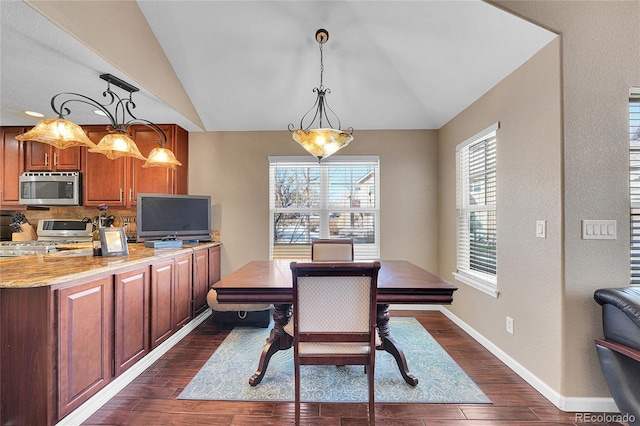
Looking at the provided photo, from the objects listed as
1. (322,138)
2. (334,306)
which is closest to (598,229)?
(334,306)

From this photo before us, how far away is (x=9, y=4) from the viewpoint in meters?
1.53

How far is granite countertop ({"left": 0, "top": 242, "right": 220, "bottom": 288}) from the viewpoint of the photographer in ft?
4.80

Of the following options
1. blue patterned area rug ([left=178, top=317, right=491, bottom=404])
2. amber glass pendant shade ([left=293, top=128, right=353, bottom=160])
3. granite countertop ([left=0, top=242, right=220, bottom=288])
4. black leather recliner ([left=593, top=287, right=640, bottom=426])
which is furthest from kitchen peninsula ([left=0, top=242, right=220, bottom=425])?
black leather recliner ([left=593, top=287, right=640, bottom=426])

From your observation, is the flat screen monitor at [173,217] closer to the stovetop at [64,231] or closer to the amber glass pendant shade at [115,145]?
the amber glass pendant shade at [115,145]

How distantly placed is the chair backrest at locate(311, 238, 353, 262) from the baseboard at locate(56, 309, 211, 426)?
1565 millimetres

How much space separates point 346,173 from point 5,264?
10.7ft

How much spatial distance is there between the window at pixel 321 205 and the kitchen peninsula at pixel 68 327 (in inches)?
67.9

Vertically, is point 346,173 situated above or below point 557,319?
above

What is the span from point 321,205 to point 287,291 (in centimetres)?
212

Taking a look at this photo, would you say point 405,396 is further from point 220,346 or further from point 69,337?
point 69,337

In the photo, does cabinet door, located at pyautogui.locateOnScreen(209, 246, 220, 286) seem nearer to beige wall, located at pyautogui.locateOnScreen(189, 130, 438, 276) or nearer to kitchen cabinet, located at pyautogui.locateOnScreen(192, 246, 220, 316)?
kitchen cabinet, located at pyautogui.locateOnScreen(192, 246, 220, 316)

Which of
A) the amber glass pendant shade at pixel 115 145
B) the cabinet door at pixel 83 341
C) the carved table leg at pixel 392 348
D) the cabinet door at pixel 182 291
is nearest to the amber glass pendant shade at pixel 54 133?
the amber glass pendant shade at pixel 115 145

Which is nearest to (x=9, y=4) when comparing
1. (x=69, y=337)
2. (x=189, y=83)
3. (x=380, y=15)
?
(x=189, y=83)

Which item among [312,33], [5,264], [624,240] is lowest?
[5,264]
